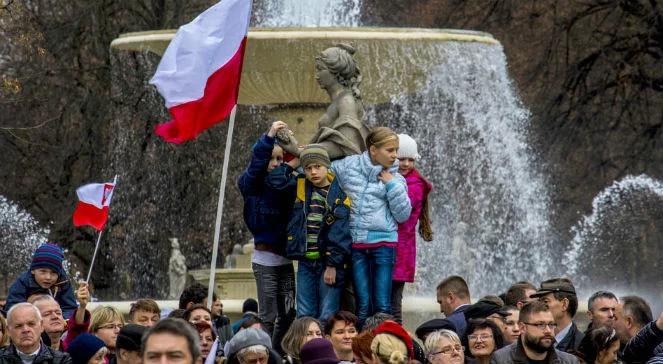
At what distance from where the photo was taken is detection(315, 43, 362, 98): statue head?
1325 cm

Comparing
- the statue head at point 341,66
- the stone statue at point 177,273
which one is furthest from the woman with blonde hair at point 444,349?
the stone statue at point 177,273

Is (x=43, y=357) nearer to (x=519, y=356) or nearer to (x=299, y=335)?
(x=299, y=335)

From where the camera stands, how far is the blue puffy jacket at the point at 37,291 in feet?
40.2

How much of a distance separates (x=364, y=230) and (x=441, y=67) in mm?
7142

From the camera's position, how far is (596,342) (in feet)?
36.0

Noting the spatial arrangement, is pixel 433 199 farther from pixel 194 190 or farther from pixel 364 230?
pixel 364 230

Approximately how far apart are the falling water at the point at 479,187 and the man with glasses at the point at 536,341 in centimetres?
1154

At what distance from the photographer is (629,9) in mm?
29875

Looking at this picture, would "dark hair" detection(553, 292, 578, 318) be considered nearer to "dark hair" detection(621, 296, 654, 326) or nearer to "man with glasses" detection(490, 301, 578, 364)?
"dark hair" detection(621, 296, 654, 326)

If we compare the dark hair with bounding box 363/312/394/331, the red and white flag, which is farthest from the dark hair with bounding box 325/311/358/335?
the red and white flag

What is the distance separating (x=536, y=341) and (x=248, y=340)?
1.60 meters

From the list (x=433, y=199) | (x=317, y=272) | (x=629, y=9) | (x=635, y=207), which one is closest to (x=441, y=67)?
(x=317, y=272)

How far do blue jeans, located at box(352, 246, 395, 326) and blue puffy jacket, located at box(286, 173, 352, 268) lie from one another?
10cm

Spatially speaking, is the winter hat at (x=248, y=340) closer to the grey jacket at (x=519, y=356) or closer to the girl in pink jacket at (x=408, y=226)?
the grey jacket at (x=519, y=356)
